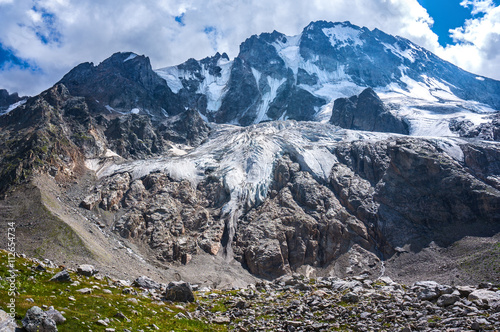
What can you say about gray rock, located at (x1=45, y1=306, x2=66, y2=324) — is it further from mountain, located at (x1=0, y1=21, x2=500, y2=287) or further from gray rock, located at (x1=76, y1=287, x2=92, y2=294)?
mountain, located at (x1=0, y1=21, x2=500, y2=287)

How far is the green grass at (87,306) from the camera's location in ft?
66.1

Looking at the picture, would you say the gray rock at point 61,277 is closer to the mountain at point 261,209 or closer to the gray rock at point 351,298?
the gray rock at point 351,298

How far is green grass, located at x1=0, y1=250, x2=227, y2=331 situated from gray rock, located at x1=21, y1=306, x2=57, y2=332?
53.1 inches

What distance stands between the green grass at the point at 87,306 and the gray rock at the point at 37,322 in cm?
135

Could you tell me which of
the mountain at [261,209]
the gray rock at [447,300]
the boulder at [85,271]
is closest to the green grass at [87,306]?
the boulder at [85,271]

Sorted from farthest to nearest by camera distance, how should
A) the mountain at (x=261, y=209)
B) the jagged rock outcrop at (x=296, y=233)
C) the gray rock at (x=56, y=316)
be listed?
1. the jagged rock outcrop at (x=296, y=233)
2. the mountain at (x=261, y=209)
3. the gray rock at (x=56, y=316)

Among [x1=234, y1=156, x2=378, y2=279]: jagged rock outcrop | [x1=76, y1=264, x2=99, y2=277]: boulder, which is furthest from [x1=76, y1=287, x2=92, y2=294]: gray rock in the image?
[x1=234, y1=156, x2=378, y2=279]: jagged rock outcrop

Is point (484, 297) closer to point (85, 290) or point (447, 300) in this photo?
point (447, 300)

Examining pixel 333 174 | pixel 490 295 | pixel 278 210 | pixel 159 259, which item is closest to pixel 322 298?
pixel 490 295

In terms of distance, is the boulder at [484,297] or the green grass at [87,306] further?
the boulder at [484,297]

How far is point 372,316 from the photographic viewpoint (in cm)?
2825

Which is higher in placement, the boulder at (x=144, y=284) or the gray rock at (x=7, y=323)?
the gray rock at (x=7, y=323)

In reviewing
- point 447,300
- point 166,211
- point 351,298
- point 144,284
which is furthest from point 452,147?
point 144,284

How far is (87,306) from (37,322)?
28.8ft
